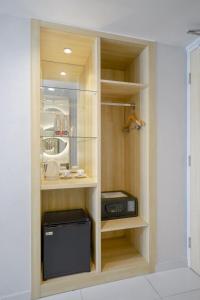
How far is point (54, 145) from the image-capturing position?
A: 2.08 m

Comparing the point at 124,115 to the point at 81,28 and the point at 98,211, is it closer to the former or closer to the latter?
the point at 81,28

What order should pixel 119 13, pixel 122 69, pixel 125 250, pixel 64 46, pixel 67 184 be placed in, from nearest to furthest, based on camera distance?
pixel 119 13 → pixel 67 184 → pixel 64 46 → pixel 125 250 → pixel 122 69

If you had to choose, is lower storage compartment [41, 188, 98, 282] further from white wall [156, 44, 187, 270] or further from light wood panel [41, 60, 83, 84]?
light wood panel [41, 60, 83, 84]

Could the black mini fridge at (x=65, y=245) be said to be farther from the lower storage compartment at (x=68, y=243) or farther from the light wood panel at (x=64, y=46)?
the light wood panel at (x=64, y=46)

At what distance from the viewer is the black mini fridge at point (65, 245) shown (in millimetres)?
1694

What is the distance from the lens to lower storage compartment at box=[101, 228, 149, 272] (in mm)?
1935

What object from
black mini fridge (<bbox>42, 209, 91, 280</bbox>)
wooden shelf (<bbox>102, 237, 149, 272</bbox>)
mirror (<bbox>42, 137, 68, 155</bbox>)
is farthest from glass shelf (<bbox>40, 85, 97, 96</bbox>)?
wooden shelf (<bbox>102, 237, 149, 272</bbox>)

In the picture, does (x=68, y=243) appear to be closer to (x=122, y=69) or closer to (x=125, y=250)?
(x=125, y=250)

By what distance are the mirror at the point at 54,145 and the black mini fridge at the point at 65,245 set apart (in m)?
0.68

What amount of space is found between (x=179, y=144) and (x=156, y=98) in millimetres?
536

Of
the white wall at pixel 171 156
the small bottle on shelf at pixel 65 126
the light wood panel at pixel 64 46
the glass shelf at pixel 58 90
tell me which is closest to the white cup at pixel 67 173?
the small bottle on shelf at pixel 65 126

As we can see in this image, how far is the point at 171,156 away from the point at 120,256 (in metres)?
1.19

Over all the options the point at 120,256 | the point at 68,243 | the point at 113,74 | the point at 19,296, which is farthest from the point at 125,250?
the point at 113,74

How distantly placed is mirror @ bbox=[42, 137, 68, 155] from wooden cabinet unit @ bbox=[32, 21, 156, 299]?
0.01m
